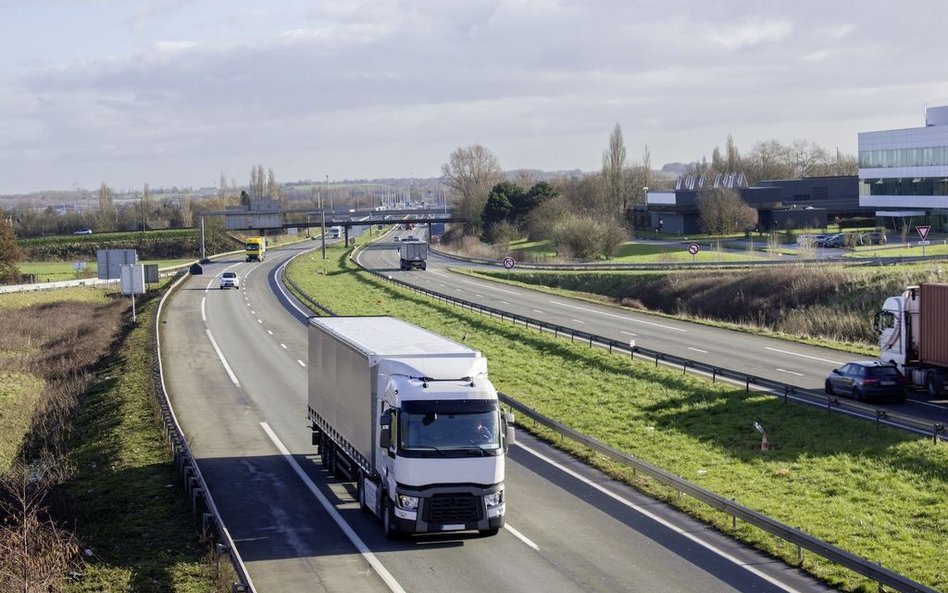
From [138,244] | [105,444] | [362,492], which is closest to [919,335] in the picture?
[362,492]

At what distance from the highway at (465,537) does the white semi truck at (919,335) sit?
12605mm

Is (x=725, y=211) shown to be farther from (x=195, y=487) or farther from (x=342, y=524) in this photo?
(x=342, y=524)

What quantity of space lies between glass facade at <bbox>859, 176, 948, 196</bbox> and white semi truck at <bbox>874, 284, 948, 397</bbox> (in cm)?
7769

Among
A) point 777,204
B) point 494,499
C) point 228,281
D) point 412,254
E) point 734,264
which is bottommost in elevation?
point 494,499

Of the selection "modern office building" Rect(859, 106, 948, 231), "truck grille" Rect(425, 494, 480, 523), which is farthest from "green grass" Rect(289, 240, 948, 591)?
"modern office building" Rect(859, 106, 948, 231)

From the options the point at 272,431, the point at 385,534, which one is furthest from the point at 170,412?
the point at 385,534

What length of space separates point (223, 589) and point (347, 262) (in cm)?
9498

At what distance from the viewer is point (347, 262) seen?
110812 mm

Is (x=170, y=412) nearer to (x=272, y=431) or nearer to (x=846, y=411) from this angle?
(x=272, y=431)

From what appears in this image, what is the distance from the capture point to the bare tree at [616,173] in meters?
146

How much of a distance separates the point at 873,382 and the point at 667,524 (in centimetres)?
1337

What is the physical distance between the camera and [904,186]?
111812 mm

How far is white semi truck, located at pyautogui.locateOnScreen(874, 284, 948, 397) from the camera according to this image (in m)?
32.2

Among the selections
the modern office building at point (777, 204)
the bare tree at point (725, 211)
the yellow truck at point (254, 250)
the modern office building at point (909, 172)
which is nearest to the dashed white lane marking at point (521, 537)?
the modern office building at point (909, 172)
